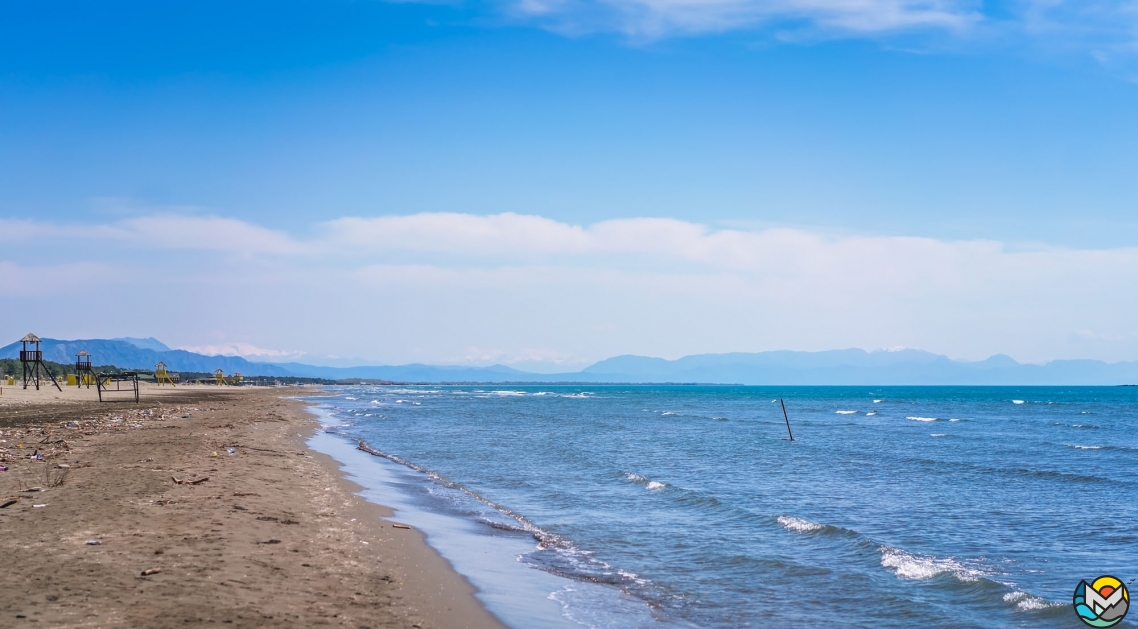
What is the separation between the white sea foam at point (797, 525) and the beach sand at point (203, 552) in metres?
9.10

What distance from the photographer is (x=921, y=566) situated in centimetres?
1459

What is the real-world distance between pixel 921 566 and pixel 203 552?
42.3 feet

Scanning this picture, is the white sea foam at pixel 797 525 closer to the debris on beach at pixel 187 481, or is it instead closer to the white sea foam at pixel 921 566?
the white sea foam at pixel 921 566

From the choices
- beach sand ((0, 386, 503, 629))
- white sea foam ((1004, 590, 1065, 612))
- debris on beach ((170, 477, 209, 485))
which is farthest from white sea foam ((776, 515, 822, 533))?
debris on beach ((170, 477, 209, 485))

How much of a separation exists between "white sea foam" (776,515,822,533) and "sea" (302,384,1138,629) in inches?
3.2

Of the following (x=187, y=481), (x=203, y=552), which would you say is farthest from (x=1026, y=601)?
(x=187, y=481)

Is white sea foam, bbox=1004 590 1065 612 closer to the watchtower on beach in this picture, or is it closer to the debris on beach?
the debris on beach

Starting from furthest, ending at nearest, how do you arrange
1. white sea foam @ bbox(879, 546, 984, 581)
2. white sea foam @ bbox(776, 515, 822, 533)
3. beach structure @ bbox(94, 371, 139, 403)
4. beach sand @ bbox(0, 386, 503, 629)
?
beach structure @ bbox(94, 371, 139, 403) → white sea foam @ bbox(776, 515, 822, 533) → white sea foam @ bbox(879, 546, 984, 581) → beach sand @ bbox(0, 386, 503, 629)

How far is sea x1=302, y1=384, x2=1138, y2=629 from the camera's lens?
1209 cm

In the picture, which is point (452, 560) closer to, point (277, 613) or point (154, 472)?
point (277, 613)

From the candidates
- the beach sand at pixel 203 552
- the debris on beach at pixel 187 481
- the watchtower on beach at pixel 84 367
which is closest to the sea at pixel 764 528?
the beach sand at pixel 203 552

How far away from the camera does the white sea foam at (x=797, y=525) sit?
18.1m

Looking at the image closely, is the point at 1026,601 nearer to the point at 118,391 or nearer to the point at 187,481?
the point at 187,481

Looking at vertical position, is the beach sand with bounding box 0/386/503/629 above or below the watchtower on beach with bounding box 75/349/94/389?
below
